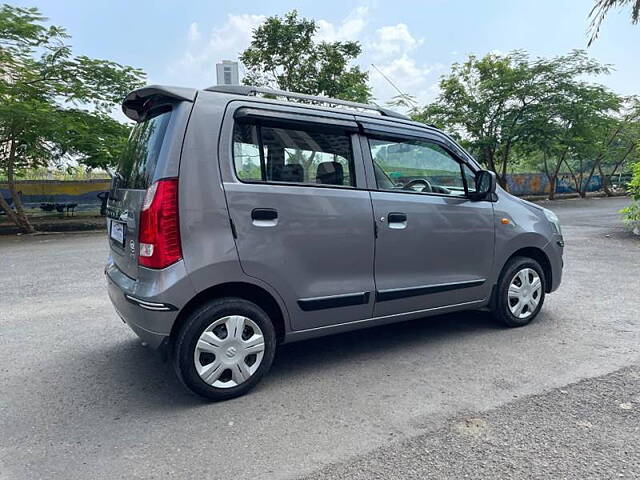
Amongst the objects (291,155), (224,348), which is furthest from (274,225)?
(224,348)

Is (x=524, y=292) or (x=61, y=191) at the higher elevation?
(x=61, y=191)

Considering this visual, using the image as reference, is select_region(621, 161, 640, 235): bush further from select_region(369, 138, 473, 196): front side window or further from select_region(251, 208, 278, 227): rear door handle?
select_region(251, 208, 278, 227): rear door handle

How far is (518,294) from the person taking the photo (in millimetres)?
4301

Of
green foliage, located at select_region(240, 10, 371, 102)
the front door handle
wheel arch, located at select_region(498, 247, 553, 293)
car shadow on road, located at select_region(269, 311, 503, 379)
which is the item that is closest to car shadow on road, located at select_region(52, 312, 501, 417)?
car shadow on road, located at select_region(269, 311, 503, 379)

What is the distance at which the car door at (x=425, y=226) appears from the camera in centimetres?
354

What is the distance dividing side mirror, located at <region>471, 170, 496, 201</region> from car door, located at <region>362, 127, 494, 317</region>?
0.07m

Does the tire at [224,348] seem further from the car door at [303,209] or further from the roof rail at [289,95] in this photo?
the roof rail at [289,95]

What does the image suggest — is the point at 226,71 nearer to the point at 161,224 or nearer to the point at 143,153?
the point at 143,153

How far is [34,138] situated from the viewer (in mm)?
12000

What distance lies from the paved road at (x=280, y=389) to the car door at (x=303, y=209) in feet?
1.88

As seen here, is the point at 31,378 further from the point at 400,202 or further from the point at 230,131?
the point at 400,202

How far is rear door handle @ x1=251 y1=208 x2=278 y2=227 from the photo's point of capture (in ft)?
9.79

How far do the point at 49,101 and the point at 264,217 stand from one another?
38.9ft

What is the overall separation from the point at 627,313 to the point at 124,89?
42.2 ft
